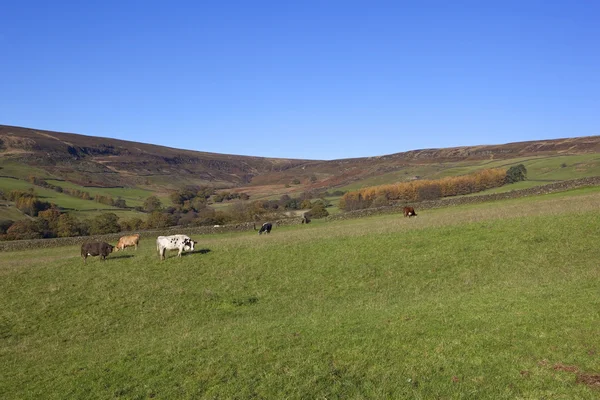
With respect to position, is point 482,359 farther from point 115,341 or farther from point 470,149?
point 470,149

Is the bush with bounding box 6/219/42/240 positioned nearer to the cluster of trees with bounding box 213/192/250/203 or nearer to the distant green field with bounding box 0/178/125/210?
the distant green field with bounding box 0/178/125/210

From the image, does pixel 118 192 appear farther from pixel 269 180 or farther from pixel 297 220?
pixel 297 220

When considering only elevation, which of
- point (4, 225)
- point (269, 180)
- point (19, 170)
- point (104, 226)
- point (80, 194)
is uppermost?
point (19, 170)

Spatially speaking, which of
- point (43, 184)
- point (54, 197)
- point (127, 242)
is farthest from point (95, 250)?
point (43, 184)

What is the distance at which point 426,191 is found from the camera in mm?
82500

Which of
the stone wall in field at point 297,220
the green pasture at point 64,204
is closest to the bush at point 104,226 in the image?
the stone wall in field at point 297,220

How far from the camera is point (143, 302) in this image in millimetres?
18844

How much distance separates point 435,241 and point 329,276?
7.19m

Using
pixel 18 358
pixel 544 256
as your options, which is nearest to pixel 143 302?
pixel 18 358

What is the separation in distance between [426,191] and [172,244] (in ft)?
211

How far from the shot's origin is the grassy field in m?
9.51

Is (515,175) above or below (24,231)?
below

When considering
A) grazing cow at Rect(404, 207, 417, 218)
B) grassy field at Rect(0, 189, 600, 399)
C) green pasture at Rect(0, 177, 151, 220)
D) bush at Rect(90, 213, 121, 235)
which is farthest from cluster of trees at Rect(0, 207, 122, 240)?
grazing cow at Rect(404, 207, 417, 218)

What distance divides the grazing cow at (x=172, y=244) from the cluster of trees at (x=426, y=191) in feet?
176
